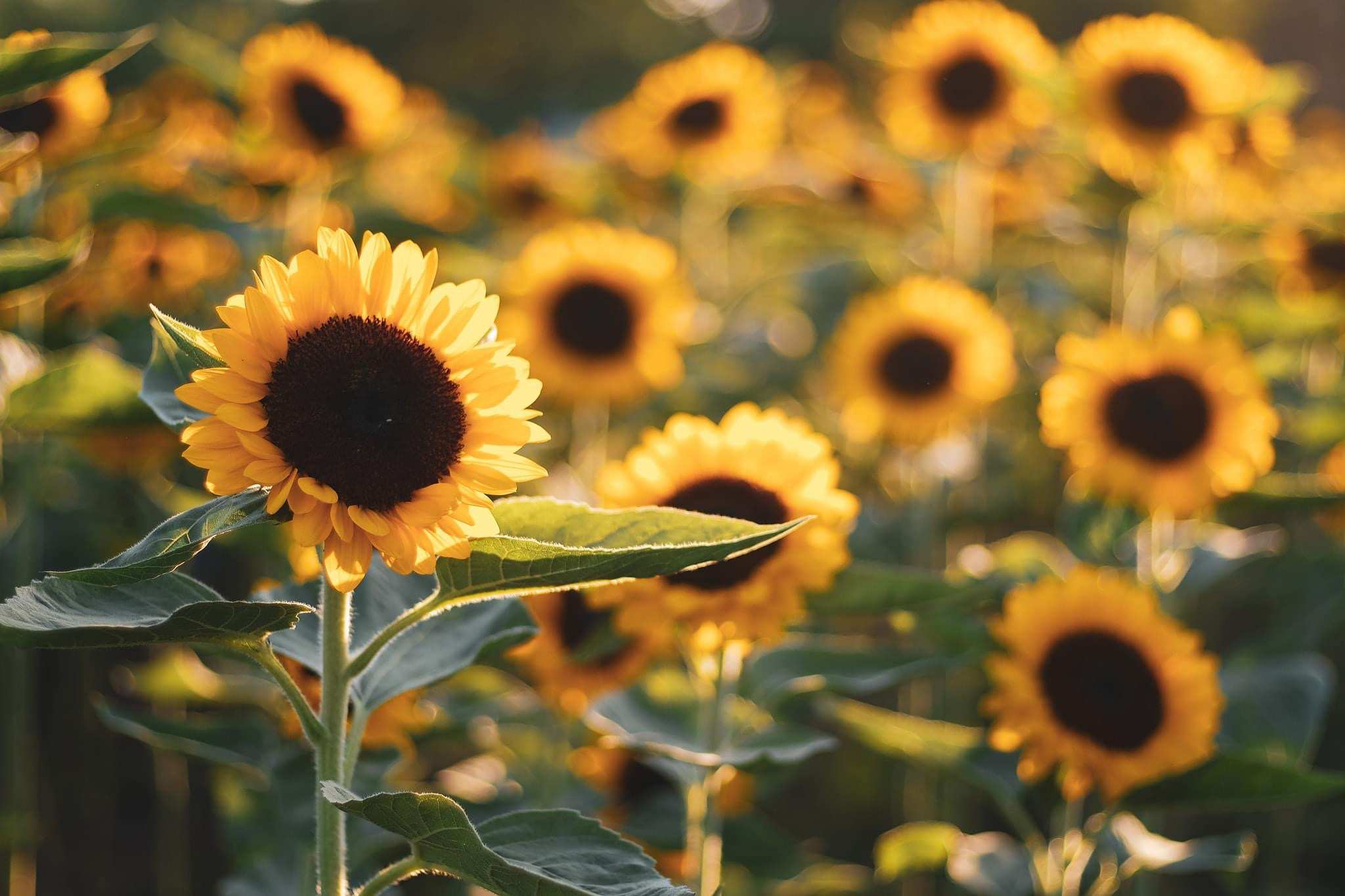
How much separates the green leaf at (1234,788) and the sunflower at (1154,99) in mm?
1371

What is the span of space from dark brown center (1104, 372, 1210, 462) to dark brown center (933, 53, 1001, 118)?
3.44ft

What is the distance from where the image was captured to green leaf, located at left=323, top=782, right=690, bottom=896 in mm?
872

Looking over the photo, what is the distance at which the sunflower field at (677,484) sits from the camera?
37.7 inches

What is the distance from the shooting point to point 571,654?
1.68 metres

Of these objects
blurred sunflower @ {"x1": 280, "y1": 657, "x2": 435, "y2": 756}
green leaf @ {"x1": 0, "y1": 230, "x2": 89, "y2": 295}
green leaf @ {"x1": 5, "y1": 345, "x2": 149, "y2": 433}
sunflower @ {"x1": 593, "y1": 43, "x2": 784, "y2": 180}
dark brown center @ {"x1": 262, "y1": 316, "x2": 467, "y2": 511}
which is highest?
sunflower @ {"x1": 593, "y1": 43, "x2": 784, "y2": 180}

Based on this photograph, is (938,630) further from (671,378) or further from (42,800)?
(42,800)

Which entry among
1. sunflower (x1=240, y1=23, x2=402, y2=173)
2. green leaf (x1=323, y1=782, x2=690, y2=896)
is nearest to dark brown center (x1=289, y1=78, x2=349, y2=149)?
sunflower (x1=240, y1=23, x2=402, y2=173)

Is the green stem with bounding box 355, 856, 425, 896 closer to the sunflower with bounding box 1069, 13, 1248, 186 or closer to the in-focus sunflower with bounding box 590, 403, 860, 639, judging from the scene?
the in-focus sunflower with bounding box 590, 403, 860, 639

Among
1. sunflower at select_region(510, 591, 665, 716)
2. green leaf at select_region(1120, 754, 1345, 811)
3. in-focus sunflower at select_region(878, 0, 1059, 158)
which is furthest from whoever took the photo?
in-focus sunflower at select_region(878, 0, 1059, 158)

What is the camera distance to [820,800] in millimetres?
2949

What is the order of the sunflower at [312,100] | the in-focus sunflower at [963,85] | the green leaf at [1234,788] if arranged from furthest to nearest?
the in-focus sunflower at [963,85] → the sunflower at [312,100] → the green leaf at [1234,788]

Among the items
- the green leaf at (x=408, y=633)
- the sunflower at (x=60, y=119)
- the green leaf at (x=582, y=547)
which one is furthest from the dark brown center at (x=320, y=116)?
the green leaf at (x=582, y=547)

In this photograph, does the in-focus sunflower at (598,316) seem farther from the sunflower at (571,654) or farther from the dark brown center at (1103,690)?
the dark brown center at (1103,690)

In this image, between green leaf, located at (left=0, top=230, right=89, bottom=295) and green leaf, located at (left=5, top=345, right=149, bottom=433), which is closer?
green leaf, located at (left=0, top=230, right=89, bottom=295)
